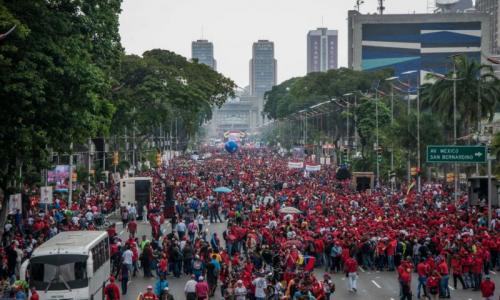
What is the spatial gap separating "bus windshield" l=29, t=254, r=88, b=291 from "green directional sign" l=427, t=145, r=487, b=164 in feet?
87.7

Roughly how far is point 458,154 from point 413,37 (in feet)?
446

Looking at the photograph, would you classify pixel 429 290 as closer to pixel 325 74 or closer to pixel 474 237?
pixel 474 237

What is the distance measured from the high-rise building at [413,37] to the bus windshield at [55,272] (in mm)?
156847

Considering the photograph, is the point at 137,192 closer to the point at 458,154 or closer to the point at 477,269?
the point at 458,154

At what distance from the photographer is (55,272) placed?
875 inches

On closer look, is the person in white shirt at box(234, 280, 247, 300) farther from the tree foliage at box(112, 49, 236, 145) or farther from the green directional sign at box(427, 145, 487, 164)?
the tree foliage at box(112, 49, 236, 145)

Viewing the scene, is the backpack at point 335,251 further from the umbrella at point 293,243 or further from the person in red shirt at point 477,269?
the person in red shirt at point 477,269

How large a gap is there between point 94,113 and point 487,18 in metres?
156

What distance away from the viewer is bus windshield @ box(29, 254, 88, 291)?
72.8 feet

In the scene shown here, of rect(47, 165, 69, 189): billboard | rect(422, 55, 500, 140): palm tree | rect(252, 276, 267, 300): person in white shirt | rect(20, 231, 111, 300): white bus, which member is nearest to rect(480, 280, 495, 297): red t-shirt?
rect(252, 276, 267, 300): person in white shirt

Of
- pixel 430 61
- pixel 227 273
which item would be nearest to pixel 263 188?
pixel 227 273

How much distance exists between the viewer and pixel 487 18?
586ft

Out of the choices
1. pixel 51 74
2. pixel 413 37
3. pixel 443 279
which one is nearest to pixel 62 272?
pixel 51 74

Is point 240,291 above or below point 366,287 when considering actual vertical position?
above
